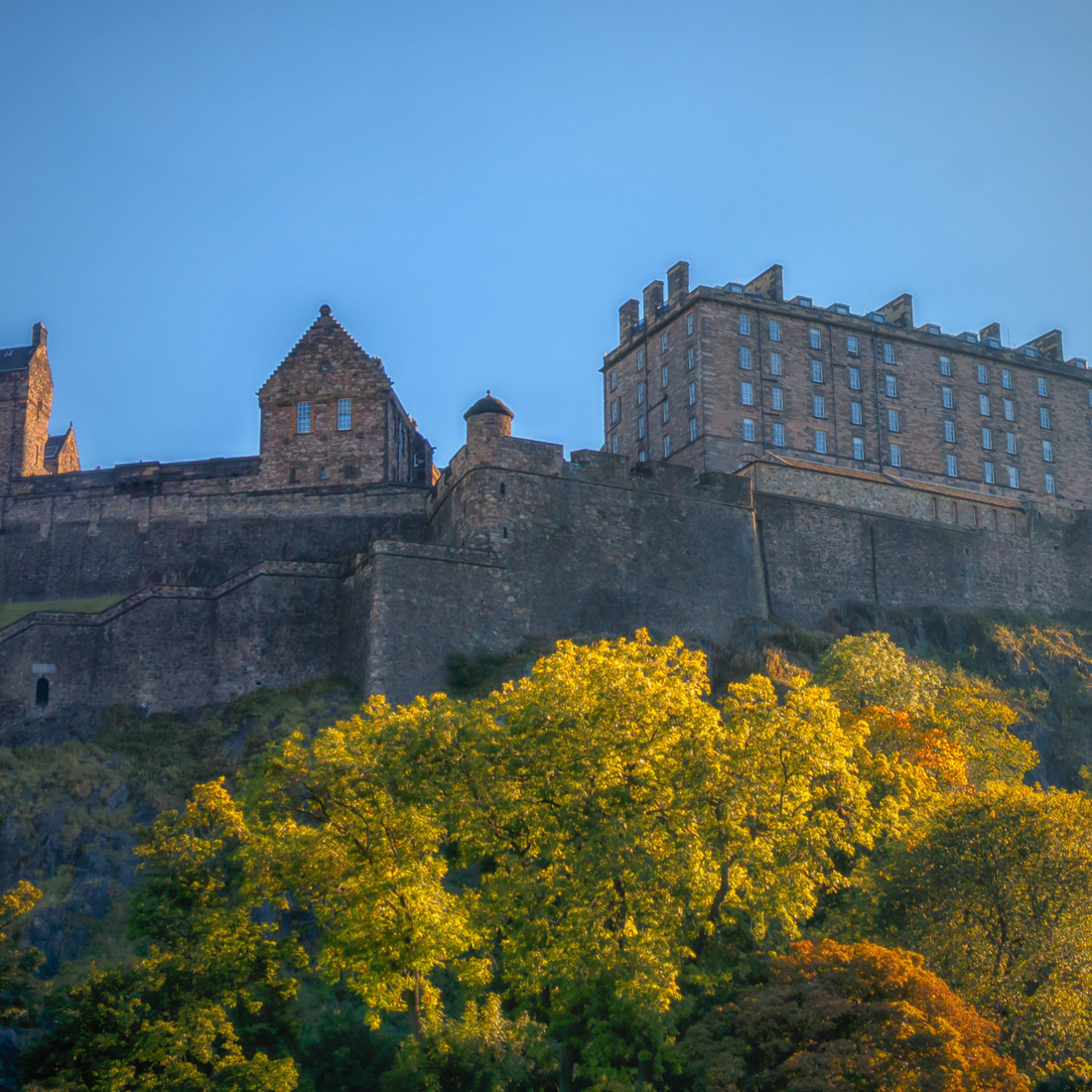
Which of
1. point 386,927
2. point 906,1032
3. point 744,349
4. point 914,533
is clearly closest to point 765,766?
point 906,1032

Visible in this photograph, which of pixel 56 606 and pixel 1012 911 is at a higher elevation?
pixel 56 606

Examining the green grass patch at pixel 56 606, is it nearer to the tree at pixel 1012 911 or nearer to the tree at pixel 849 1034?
the tree at pixel 1012 911

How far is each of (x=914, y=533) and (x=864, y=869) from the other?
27.5 m

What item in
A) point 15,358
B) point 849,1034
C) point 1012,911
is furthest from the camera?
point 15,358

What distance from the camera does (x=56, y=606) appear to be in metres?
49.4

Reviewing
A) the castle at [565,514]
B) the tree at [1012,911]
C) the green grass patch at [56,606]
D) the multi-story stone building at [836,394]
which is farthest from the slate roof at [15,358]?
the tree at [1012,911]

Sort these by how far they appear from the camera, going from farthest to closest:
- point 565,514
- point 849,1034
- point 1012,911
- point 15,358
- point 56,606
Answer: point 15,358, point 56,606, point 565,514, point 1012,911, point 849,1034

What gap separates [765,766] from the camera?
27719 millimetres

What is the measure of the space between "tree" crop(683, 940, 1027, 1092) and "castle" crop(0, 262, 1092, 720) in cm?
1895

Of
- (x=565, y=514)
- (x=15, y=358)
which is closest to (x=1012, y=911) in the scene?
(x=565, y=514)

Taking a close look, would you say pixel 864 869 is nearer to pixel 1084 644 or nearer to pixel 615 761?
pixel 615 761

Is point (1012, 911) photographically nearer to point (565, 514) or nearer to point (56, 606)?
point (565, 514)

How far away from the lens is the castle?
43.8 metres

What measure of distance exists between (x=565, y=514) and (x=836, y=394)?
21.4 meters
